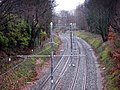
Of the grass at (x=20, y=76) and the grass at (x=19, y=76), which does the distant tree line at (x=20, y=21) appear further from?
the grass at (x=19, y=76)

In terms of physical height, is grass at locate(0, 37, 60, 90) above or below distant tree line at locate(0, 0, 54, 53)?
below

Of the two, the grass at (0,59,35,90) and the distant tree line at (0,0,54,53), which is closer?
the grass at (0,59,35,90)

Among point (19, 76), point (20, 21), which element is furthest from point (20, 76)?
point (20, 21)

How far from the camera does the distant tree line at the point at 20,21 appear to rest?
3056 cm

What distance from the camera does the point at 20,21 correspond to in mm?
45938

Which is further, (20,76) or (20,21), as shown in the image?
(20,21)

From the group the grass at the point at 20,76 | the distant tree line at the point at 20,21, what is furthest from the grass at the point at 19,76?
the distant tree line at the point at 20,21

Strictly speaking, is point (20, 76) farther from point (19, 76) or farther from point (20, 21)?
point (20, 21)

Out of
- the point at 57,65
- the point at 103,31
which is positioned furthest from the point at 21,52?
the point at 103,31

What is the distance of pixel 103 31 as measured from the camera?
61.8m

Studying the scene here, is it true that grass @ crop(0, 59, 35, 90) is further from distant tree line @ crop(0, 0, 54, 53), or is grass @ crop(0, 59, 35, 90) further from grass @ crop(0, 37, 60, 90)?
distant tree line @ crop(0, 0, 54, 53)

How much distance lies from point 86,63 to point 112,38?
5362 millimetres

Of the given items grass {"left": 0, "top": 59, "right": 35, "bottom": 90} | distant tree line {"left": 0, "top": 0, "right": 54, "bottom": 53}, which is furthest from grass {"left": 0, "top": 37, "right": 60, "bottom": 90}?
distant tree line {"left": 0, "top": 0, "right": 54, "bottom": 53}

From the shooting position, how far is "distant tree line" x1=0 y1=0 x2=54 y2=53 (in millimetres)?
30562
